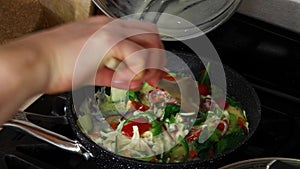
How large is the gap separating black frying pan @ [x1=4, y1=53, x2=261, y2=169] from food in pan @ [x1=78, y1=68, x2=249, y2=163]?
20mm

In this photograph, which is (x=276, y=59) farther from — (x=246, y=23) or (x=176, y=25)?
(x=176, y=25)

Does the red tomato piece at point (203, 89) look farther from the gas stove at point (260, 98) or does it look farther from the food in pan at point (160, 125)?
the gas stove at point (260, 98)

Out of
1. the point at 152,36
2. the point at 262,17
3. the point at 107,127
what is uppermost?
the point at 152,36

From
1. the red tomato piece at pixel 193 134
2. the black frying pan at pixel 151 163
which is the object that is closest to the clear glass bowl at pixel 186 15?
the black frying pan at pixel 151 163

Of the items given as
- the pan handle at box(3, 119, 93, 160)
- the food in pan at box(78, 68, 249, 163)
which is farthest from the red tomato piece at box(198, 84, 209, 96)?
the pan handle at box(3, 119, 93, 160)

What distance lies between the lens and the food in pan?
36.2 inches

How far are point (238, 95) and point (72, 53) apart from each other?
0.45 meters

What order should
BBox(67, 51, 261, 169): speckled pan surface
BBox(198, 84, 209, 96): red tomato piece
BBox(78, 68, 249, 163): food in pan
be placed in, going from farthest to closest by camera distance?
BBox(198, 84, 209, 96): red tomato piece < BBox(78, 68, 249, 163): food in pan < BBox(67, 51, 261, 169): speckled pan surface

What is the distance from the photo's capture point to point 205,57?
107 cm

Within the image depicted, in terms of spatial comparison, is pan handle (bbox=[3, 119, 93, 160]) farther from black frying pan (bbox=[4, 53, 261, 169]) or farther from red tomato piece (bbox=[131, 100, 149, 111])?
red tomato piece (bbox=[131, 100, 149, 111])

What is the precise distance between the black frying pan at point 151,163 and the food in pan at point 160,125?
0.07 ft

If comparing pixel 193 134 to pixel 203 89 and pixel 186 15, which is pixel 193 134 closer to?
pixel 203 89

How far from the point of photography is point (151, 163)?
2.64 ft

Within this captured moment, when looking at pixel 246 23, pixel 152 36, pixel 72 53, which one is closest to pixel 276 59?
pixel 246 23
